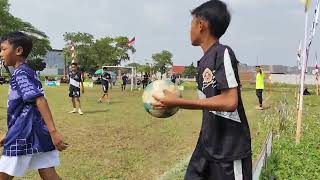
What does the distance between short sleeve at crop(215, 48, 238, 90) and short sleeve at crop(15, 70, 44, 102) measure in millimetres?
1928

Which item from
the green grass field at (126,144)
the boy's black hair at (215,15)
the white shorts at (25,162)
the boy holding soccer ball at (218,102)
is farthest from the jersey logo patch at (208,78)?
the green grass field at (126,144)

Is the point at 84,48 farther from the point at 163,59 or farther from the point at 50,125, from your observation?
the point at 50,125

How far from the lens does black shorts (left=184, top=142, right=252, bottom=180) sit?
3.55m

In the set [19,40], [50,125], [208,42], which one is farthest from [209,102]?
[19,40]

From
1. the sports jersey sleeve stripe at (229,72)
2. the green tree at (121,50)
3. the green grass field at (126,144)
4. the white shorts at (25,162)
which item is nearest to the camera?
the sports jersey sleeve stripe at (229,72)

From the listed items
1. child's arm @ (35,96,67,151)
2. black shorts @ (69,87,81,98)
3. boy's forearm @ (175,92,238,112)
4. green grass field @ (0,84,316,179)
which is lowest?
green grass field @ (0,84,316,179)

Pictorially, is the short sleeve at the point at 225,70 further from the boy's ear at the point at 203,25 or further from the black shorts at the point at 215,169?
the black shorts at the point at 215,169

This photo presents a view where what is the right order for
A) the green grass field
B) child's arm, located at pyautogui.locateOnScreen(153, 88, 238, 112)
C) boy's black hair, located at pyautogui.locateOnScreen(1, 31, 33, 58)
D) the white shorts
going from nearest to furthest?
child's arm, located at pyautogui.locateOnScreen(153, 88, 238, 112) < the white shorts < boy's black hair, located at pyautogui.locateOnScreen(1, 31, 33, 58) < the green grass field

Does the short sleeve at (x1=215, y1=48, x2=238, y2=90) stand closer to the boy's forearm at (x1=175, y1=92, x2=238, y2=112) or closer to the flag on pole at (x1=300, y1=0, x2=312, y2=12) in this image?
the boy's forearm at (x1=175, y1=92, x2=238, y2=112)

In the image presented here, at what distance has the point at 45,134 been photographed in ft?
15.3

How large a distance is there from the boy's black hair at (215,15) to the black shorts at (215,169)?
0.91 meters

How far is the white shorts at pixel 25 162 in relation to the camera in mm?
4594

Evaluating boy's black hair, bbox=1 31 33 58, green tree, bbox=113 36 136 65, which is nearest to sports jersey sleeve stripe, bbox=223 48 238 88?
boy's black hair, bbox=1 31 33 58

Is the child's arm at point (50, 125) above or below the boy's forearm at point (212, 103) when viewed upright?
below
